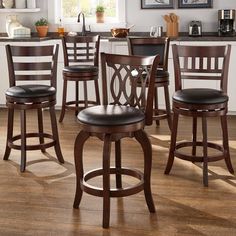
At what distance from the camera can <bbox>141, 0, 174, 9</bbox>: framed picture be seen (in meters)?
6.32

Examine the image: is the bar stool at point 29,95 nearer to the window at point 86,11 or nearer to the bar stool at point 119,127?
the bar stool at point 119,127

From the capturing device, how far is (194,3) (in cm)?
625

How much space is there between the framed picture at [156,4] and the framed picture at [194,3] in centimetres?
13

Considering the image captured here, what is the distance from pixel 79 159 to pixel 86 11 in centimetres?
406

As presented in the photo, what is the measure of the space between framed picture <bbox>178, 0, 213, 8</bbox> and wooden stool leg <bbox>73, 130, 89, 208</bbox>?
372 centimetres

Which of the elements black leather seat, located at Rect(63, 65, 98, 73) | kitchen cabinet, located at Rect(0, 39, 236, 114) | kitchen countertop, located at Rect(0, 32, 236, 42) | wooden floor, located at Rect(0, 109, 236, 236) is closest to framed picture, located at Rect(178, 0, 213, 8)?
kitchen countertop, located at Rect(0, 32, 236, 42)

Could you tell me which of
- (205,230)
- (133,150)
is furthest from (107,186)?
(133,150)

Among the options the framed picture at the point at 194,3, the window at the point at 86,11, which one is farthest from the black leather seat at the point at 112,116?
the window at the point at 86,11

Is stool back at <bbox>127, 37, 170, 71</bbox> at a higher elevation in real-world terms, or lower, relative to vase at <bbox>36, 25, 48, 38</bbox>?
lower

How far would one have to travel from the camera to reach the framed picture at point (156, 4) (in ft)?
20.7

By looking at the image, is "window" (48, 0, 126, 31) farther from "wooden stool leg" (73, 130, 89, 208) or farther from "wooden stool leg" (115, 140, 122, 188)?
"wooden stool leg" (73, 130, 89, 208)

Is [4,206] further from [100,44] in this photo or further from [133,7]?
[133,7]

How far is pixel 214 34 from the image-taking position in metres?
6.24

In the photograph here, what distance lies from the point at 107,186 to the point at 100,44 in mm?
3360
